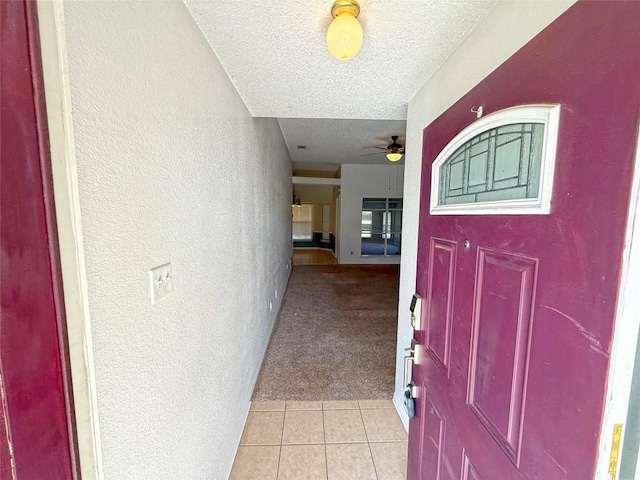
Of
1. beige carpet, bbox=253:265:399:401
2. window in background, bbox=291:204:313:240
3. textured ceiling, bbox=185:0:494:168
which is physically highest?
textured ceiling, bbox=185:0:494:168

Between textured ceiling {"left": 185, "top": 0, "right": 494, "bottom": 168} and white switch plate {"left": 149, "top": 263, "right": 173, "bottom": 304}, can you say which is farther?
textured ceiling {"left": 185, "top": 0, "right": 494, "bottom": 168}

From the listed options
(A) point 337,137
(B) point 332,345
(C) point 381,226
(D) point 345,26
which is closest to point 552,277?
(D) point 345,26

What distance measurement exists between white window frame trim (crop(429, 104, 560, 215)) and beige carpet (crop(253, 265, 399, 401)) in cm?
194

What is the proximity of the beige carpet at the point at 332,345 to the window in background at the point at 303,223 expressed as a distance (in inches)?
337

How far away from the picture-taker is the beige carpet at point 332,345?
87.4 inches

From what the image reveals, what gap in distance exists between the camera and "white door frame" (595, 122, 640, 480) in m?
0.43

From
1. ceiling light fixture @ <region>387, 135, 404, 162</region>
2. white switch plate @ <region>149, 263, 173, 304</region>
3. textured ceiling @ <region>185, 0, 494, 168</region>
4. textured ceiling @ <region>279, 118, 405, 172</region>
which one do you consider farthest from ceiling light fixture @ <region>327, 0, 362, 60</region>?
ceiling light fixture @ <region>387, 135, 404, 162</region>

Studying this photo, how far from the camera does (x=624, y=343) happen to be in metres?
0.45

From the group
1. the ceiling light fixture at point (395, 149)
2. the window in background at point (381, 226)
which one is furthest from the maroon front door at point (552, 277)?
the window in background at point (381, 226)

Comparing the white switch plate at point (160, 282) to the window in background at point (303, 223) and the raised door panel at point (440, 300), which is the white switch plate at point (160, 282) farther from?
the window in background at point (303, 223)

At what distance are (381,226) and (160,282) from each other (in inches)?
290

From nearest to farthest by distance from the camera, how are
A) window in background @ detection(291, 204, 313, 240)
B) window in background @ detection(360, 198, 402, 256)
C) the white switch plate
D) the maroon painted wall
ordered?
1. the maroon painted wall
2. the white switch plate
3. window in background @ detection(360, 198, 402, 256)
4. window in background @ detection(291, 204, 313, 240)

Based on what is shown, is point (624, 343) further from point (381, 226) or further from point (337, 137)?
point (381, 226)

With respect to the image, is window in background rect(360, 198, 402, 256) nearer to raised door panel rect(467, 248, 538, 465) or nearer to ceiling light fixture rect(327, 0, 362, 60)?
ceiling light fixture rect(327, 0, 362, 60)
